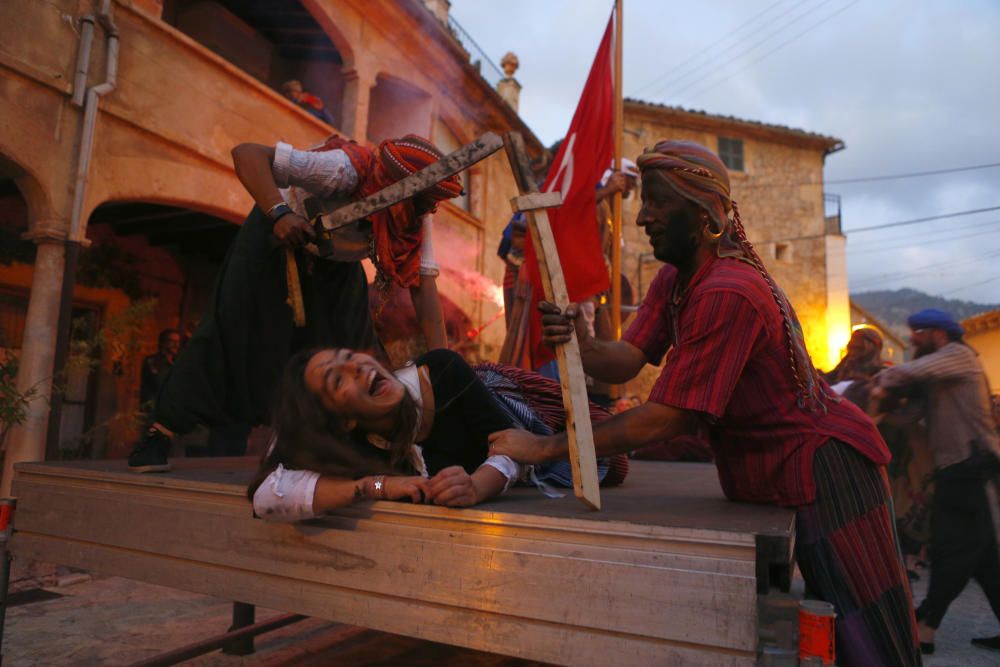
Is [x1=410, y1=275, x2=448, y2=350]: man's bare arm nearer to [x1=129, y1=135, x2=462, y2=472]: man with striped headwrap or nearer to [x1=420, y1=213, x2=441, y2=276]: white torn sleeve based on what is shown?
[x1=420, y1=213, x2=441, y2=276]: white torn sleeve

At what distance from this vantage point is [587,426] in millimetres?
1519

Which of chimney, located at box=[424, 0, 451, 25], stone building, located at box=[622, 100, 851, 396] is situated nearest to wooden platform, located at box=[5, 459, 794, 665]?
chimney, located at box=[424, 0, 451, 25]

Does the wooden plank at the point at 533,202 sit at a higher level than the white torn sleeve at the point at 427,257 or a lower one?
lower

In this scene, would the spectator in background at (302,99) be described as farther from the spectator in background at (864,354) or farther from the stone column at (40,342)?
the spectator in background at (864,354)

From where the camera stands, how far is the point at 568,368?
1571 millimetres

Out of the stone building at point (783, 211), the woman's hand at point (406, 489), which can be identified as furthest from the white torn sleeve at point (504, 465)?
the stone building at point (783, 211)

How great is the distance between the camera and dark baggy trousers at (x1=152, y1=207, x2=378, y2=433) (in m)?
2.39

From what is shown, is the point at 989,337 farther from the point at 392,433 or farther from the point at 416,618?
the point at 416,618

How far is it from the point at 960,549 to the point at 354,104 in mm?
8098

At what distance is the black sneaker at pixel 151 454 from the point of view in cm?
227

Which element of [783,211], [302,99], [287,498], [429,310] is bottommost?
[287,498]

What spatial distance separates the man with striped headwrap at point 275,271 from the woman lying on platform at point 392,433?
21.2 inches

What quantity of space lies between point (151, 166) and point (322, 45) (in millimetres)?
4288

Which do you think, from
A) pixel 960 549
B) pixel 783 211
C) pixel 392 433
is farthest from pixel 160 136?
pixel 783 211
